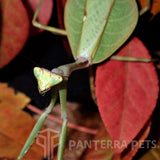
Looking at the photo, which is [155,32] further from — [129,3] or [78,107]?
[78,107]

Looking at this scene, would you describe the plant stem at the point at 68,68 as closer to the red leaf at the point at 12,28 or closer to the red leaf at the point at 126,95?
the red leaf at the point at 126,95

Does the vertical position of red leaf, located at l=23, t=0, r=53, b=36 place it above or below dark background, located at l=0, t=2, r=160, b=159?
above

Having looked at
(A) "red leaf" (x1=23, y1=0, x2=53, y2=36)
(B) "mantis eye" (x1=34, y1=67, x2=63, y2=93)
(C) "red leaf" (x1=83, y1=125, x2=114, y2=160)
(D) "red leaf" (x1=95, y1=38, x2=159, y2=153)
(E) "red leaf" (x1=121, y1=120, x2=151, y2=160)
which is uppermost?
(A) "red leaf" (x1=23, y1=0, x2=53, y2=36)

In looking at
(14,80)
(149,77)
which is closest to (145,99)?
(149,77)

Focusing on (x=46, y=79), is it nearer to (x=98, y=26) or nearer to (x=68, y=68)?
(x=68, y=68)

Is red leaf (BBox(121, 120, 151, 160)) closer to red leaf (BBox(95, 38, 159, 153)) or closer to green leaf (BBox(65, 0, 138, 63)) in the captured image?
red leaf (BBox(95, 38, 159, 153))

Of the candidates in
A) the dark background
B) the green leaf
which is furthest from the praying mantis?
the dark background

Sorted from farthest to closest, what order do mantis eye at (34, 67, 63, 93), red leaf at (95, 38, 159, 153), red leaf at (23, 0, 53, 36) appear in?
red leaf at (23, 0, 53, 36) < red leaf at (95, 38, 159, 153) < mantis eye at (34, 67, 63, 93)
